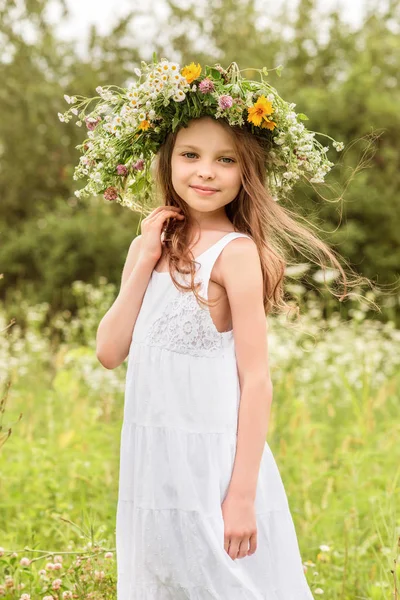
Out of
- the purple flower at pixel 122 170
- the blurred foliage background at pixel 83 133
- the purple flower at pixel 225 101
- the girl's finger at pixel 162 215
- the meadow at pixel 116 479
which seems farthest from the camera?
the blurred foliage background at pixel 83 133

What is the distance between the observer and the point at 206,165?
221 centimetres

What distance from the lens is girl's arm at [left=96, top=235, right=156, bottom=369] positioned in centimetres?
223

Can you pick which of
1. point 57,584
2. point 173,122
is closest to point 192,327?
point 173,122

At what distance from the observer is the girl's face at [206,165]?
7.26ft

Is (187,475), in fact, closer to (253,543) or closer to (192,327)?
(253,543)

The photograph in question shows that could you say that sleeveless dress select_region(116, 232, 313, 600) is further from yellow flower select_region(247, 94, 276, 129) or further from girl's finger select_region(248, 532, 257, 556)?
yellow flower select_region(247, 94, 276, 129)

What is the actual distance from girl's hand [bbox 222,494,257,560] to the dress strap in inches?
20.5

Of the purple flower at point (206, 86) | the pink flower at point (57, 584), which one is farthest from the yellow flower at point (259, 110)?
the pink flower at point (57, 584)

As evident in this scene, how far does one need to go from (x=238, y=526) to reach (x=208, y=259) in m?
0.67

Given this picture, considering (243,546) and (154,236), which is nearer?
(243,546)

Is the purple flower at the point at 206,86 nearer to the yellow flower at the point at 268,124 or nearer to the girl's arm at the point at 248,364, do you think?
the yellow flower at the point at 268,124

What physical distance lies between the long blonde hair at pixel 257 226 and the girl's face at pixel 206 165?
0.03m

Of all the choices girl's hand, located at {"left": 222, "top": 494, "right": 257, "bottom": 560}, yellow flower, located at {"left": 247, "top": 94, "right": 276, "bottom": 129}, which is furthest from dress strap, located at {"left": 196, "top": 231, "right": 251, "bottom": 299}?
girl's hand, located at {"left": 222, "top": 494, "right": 257, "bottom": 560}

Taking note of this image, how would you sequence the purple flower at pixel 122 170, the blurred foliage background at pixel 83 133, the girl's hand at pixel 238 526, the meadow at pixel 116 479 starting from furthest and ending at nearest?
the blurred foliage background at pixel 83 133, the meadow at pixel 116 479, the purple flower at pixel 122 170, the girl's hand at pixel 238 526
